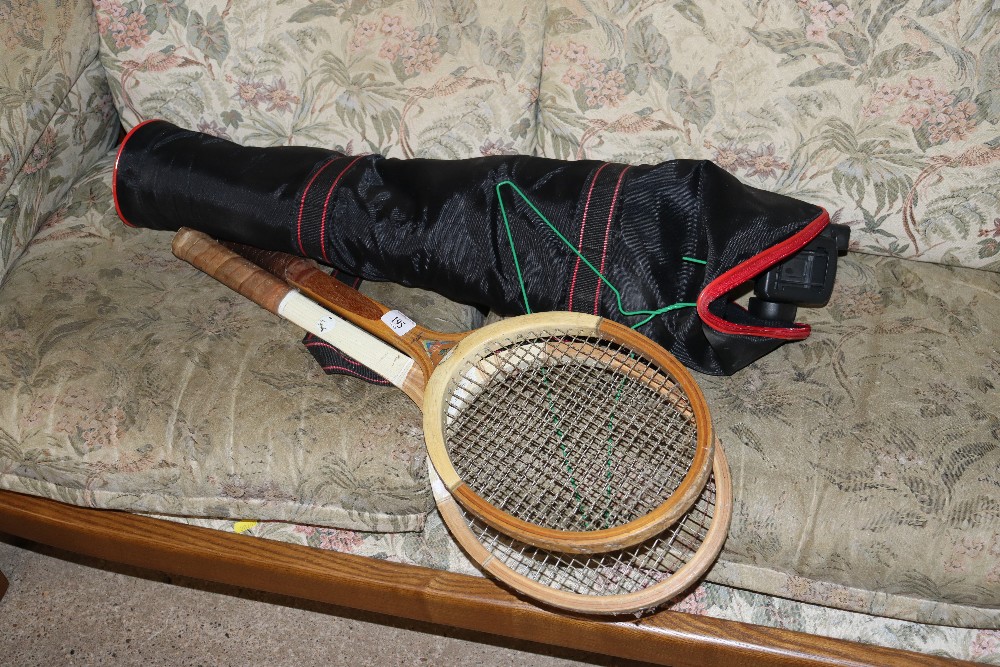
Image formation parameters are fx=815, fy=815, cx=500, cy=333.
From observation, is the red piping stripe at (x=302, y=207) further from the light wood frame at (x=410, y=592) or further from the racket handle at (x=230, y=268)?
the light wood frame at (x=410, y=592)

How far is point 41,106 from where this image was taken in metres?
1.13

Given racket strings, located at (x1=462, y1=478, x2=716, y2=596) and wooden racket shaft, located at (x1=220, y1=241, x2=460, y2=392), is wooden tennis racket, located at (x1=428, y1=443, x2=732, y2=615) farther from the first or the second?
wooden racket shaft, located at (x1=220, y1=241, x2=460, y2=392)

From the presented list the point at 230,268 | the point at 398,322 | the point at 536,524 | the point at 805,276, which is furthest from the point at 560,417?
the point at 230,268

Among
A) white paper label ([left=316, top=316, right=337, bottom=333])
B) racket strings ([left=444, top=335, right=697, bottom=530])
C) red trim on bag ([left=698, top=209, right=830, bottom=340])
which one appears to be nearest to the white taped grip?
white paper label ([left=316, top=316, right=337, bottom=333])

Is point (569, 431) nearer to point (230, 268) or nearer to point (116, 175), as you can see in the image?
point (230, 268)

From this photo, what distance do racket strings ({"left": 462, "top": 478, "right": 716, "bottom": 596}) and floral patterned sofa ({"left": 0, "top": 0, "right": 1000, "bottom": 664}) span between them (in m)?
0.06

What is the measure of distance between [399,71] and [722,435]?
0.67m

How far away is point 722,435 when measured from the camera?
3.15 feet

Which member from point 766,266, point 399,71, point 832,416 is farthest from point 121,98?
point 832,416

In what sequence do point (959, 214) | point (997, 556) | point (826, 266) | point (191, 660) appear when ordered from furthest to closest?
point (191, 660) < point (959, 214) < point (826, 266) < point (997, 556)

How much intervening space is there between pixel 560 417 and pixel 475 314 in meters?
0.28

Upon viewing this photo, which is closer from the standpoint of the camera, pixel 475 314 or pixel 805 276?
pixel 805 276

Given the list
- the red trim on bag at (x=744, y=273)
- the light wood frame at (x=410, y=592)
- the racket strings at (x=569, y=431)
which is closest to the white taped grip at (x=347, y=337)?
the racket strings at (x=569, y=431)

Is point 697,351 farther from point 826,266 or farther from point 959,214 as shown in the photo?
point 959,214
